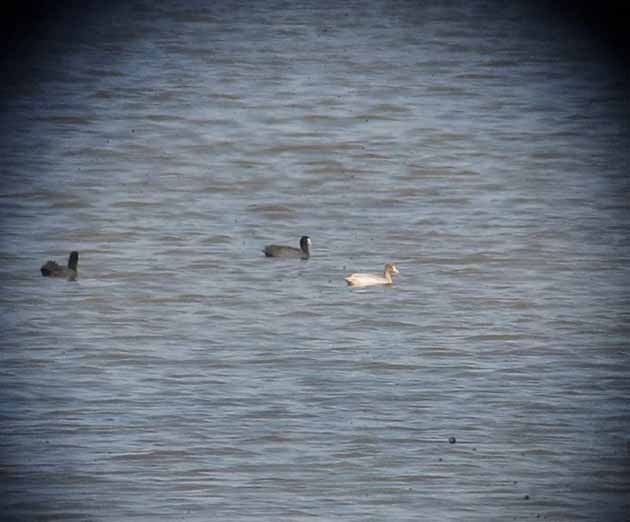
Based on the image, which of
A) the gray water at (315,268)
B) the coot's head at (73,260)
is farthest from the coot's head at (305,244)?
the coot's head at (73,260)

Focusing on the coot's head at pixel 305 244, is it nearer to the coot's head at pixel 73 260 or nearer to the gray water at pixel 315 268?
the gray water at pixel 315 268

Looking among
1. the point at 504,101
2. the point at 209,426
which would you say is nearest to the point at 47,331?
the point at 209,426

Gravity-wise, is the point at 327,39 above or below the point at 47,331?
above

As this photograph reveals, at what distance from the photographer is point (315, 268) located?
41.3ft

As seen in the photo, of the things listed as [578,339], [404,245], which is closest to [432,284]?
[404,245]

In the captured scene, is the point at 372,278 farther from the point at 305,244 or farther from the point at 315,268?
the point at 305,244

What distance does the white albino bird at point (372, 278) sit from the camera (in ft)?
38.5

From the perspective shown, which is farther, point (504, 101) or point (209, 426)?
point (504, 101)

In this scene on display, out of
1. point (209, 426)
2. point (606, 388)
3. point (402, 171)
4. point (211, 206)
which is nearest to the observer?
point (209, 426)

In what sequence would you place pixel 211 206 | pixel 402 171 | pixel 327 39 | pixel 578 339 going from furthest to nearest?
pixel 327 39 → pixel 402 171 → pixel 211 206 → pixel 578 339

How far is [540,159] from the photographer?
52.0 feet

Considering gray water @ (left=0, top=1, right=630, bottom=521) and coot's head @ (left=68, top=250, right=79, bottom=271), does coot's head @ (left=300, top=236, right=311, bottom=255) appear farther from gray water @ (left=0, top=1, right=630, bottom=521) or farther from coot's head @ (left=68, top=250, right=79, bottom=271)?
coot's head @ (left=68, top=250, right=79, bottom=271)

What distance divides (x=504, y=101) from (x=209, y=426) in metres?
10.6

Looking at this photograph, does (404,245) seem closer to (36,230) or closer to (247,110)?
(36,230)
